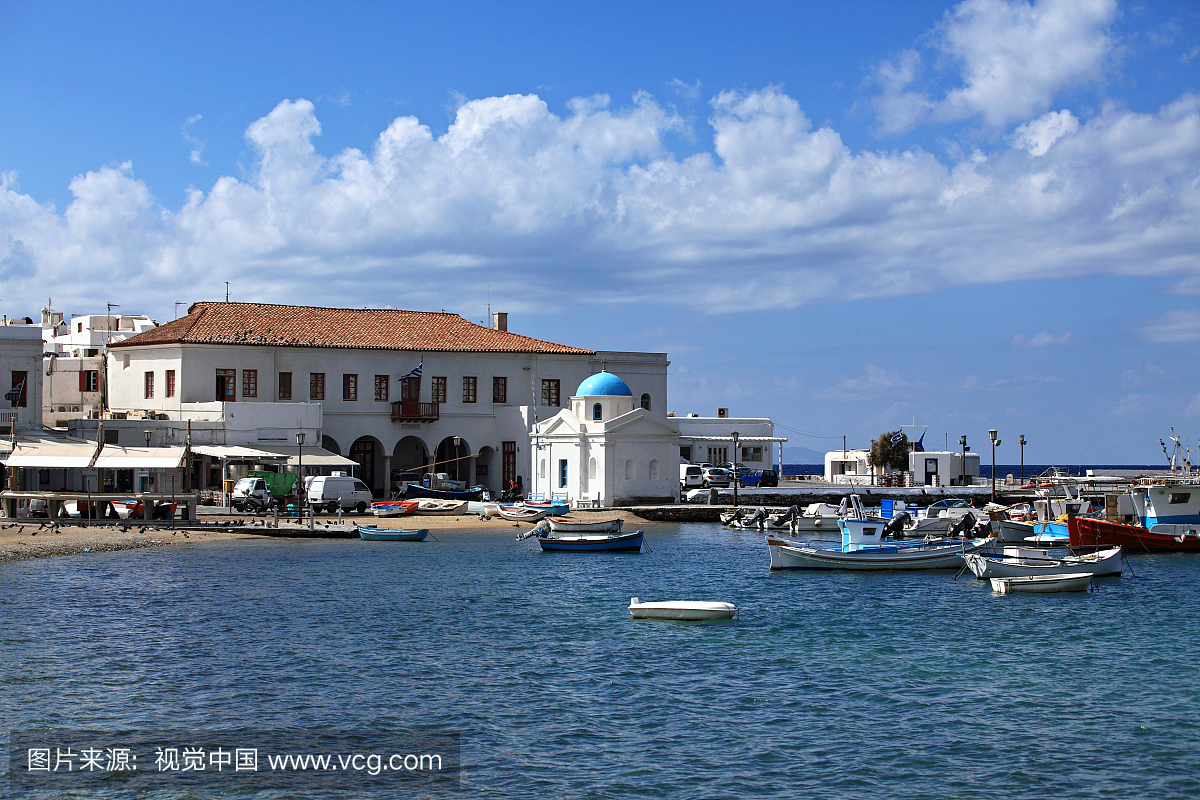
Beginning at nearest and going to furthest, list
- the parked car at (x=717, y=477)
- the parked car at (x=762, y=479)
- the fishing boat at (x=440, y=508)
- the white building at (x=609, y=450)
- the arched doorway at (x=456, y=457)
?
the fishing boat at (x=440, y=508), the white building at (x=609, y=450), the arched doorway at (x=456, y=457), the parked car at (x=717, y=477), the parked car at (x=762, y=479)

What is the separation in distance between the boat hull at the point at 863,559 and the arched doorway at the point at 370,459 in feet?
94.9

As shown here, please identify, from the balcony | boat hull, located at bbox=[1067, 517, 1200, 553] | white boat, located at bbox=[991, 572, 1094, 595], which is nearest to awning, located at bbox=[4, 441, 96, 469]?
the balcony

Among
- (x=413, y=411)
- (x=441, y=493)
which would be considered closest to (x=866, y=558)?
(x=441, y=493)

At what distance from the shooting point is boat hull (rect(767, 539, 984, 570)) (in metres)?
36.4

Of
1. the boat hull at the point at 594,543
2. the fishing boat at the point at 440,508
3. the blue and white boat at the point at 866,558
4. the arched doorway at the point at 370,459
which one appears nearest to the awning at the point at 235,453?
the fishing boat at the point at 440,508

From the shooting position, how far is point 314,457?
52281 millimetres

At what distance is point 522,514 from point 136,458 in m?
15.8

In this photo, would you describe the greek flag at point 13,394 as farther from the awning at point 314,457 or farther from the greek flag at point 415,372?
the greek flag at point 415,372

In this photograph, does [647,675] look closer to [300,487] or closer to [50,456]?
[50,456]

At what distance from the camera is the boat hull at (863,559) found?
3644 centimetres

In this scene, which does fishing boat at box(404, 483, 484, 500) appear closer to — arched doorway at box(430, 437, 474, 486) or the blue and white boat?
arched doorway at box(430, 437, 474, 486)

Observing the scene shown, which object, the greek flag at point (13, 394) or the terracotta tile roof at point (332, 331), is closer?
the greek flag at point (13, 394)

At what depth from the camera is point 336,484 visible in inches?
1992

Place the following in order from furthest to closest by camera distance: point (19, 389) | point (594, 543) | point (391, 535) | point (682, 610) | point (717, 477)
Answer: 1. point (717, 477)
2. point (19, 389)
3. point (391, 535)
4. point (594, 543)
5. point (682, 610)
